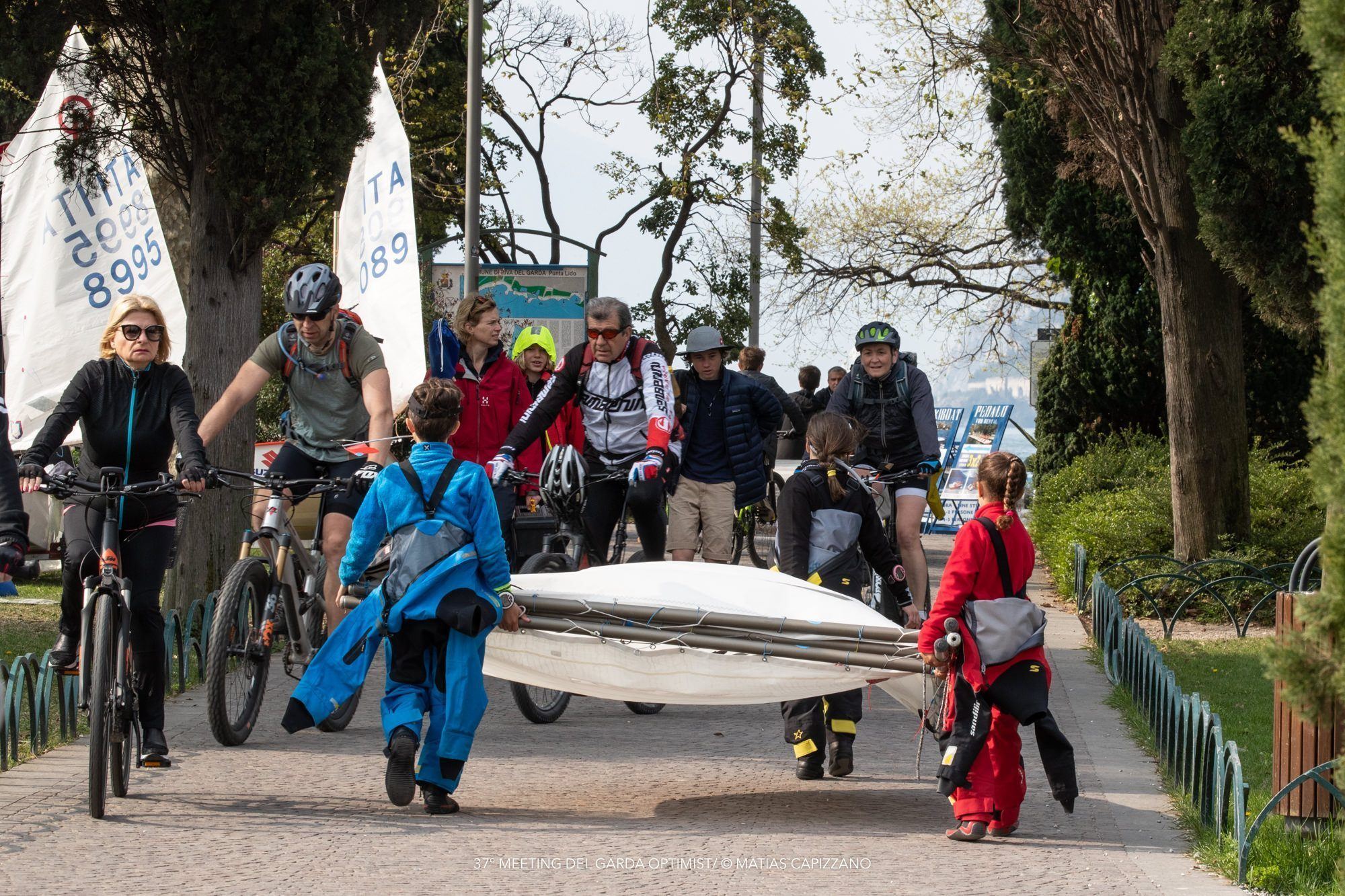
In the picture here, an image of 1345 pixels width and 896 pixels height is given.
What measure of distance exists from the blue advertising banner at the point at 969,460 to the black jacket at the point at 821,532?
17010 mm

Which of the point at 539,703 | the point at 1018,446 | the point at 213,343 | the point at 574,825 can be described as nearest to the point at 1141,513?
the point at 539,703

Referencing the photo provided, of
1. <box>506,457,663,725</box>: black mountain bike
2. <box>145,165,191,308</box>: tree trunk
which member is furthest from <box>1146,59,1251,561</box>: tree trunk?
→ <box>145,165,191,308</box>: tree trunk

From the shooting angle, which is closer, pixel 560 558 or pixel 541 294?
pixel 560 558

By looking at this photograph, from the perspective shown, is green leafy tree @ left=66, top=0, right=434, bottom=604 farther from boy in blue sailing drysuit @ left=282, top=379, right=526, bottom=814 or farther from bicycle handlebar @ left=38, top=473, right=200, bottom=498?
boy in blue sailing drysuit @ left=282, top=379, right=526, bottom=814

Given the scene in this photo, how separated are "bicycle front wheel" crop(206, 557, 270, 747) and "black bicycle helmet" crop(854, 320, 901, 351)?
395 cm

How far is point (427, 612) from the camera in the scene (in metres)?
6.11

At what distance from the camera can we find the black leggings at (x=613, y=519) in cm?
900

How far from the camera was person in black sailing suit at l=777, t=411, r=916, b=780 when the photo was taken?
22.8ft

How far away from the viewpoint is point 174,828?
5797 millimetres

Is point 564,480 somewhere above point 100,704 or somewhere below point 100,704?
above

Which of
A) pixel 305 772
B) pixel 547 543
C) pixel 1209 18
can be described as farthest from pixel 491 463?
pixel 1209 18

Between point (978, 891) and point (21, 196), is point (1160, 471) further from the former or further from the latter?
point (978, 891)

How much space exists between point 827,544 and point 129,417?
2.84 meters

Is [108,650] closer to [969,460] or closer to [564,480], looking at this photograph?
[564,480]
